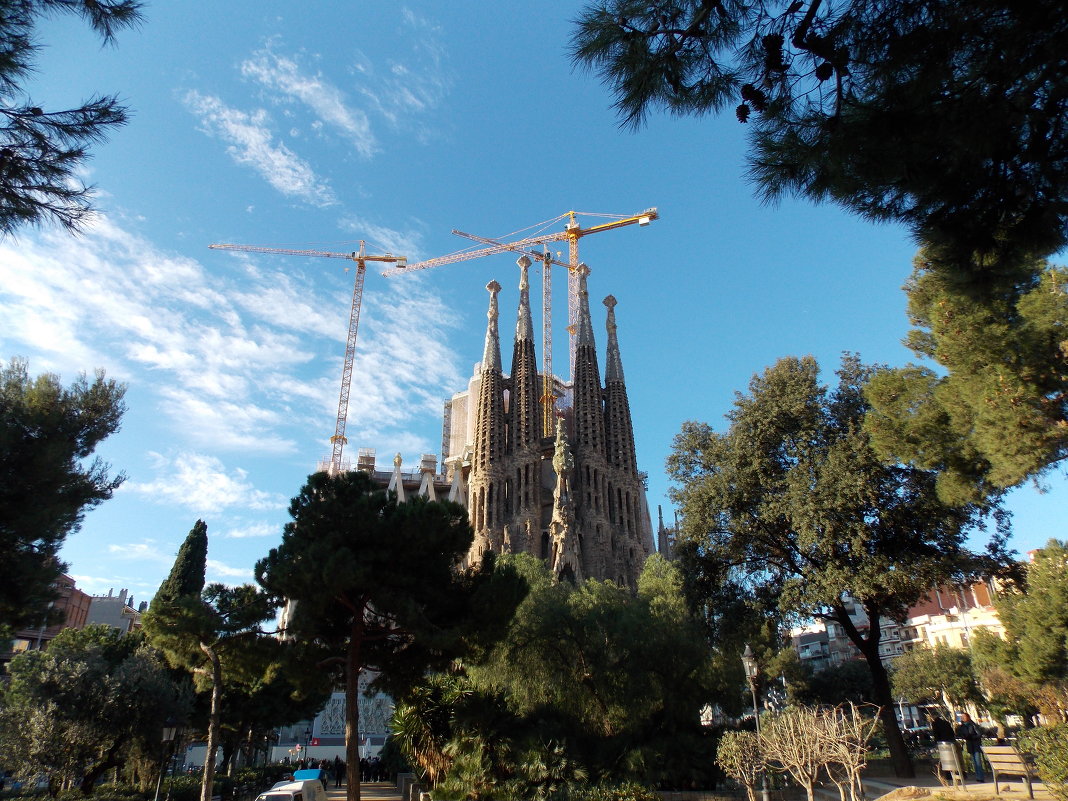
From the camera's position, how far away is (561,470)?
140 feet

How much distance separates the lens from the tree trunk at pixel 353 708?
460 inches

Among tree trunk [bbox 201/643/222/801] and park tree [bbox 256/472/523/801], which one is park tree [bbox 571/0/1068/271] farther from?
tree trunk [bbox 201/643/222/801]

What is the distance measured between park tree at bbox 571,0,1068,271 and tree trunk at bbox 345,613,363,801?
425 inches

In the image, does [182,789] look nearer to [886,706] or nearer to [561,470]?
[886,706]

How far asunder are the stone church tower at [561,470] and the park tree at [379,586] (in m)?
26.8

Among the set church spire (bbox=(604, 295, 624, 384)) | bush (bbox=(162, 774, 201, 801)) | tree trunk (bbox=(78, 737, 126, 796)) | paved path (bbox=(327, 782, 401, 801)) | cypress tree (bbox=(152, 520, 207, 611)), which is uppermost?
church spire (bbox=(604, 295, 624, 384))

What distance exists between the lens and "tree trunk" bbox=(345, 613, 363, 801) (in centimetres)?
1170

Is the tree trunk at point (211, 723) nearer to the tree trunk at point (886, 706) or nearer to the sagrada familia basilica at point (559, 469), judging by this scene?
the tree trunk at point (886, 706)

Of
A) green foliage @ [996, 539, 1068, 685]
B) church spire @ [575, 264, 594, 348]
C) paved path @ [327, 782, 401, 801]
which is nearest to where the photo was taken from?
green foliage @ [996, 539, 1068, 685]

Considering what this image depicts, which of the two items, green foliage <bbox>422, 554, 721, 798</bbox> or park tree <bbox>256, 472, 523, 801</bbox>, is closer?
park tree <bbox>256, 472, 523, 801</bbox>

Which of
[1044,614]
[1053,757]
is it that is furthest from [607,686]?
[1044,614]

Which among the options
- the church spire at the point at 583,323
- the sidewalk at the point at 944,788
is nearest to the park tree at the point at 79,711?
the sidewalk at the point at 944,788

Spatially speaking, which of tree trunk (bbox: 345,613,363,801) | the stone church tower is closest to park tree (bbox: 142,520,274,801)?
tree trunk (bbox: 345,613,363,801)

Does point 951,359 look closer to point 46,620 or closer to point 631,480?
point 46,620
